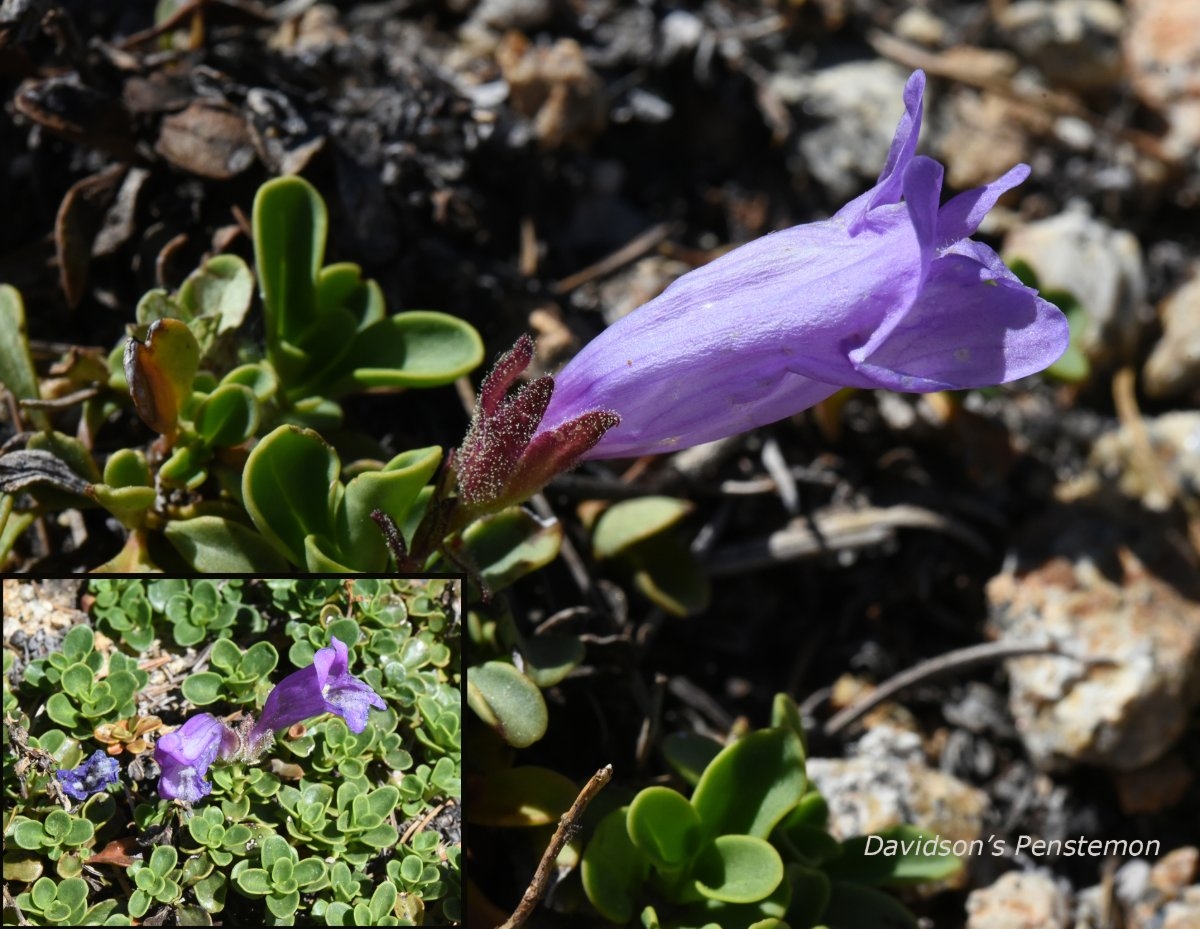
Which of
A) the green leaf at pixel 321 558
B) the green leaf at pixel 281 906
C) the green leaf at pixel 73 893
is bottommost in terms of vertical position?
the green leaf at pixel 281 906

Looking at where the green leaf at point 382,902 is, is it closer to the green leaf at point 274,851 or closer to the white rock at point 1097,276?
the green leaf at point 274,851

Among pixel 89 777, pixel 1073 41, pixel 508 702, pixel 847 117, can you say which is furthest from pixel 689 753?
pixel 1073 41

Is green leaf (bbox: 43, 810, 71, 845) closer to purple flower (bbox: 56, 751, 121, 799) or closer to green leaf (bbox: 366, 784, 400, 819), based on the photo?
purple flower (bbox: 56, 751, 121, 799)

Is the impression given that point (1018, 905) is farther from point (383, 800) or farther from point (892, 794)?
point (383, 800)

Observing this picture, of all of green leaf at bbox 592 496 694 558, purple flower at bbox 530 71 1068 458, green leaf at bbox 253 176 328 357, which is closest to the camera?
purple flower at bbox 530 71 1068 458

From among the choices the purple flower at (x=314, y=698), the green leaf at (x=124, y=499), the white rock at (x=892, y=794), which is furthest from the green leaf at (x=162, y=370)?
the white rock at (x=892, y=794)

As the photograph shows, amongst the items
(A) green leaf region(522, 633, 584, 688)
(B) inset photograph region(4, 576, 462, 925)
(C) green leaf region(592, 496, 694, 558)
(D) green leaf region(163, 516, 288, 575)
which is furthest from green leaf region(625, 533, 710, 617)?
(D) green leaf region(163, 516, 288, 575)
